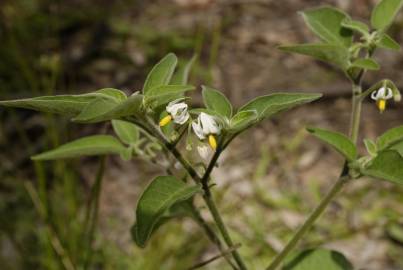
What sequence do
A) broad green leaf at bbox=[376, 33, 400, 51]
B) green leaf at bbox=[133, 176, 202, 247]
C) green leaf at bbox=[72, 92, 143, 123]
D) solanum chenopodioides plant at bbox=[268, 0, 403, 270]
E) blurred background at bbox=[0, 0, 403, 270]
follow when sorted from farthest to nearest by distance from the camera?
1. blurred background at bbox=[0, 0, 403, 270]
2. broad green leaf at bbox=[376, 33, 400, 51]
3. solanum chenopodioides plant at bbox=[268, 0, 403, 270]
4. green leaf at bbox=[133, 176, 202, 247]
5. green leaf at bbox=[72, 92, 143, 123]

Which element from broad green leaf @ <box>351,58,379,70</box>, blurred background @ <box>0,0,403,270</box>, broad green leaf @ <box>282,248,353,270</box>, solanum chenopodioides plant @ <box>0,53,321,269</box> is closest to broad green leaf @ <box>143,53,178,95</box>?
solanum chenopodioides plant @ <box>0,53,321,269</box>

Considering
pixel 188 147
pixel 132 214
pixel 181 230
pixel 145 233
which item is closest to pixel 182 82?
pixel 188 147

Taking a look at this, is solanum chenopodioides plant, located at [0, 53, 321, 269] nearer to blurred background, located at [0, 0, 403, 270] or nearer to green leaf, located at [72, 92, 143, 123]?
green leaf, located at [72, 92, 143, 123]

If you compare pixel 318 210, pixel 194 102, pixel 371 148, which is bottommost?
pixel 194 102

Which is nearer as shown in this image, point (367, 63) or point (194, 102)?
point (367, 63)

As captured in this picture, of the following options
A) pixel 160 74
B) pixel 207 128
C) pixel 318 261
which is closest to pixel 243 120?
pixel 207 128

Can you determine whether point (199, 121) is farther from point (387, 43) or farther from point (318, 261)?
point (318, 261)
